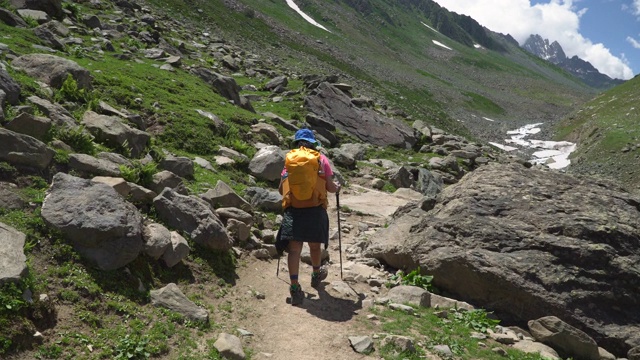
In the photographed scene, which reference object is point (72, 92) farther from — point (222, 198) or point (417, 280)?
point (417, 280)

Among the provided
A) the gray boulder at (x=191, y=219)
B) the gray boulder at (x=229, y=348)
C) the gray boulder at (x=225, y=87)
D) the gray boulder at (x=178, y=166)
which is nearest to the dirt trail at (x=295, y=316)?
the gray boulder at (x=229, y=348)

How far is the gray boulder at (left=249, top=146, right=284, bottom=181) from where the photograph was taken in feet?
56.5

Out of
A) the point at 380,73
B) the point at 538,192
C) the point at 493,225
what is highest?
the point at 538,192

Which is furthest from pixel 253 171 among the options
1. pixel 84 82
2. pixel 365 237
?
pixel 84 82

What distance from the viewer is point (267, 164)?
17.4m

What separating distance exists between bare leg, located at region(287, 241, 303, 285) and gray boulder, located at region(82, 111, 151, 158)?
6.01 m

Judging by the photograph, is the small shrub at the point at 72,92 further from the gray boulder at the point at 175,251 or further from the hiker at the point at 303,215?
the hiker at the point at 303,215

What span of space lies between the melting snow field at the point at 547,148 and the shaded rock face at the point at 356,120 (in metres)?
34.0

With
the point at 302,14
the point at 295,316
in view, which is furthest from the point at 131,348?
the point at 302,14

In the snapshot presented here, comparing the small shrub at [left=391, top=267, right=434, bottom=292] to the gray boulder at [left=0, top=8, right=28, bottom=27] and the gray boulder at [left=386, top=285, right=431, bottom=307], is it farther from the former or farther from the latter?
the gray boulder at [left=0, top=8, right=28, bottom=27]

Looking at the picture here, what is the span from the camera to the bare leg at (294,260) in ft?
31.6

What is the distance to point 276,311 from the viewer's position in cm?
930

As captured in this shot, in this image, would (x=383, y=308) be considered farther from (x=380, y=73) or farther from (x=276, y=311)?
(x=380, y=73)

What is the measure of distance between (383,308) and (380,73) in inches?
3651
